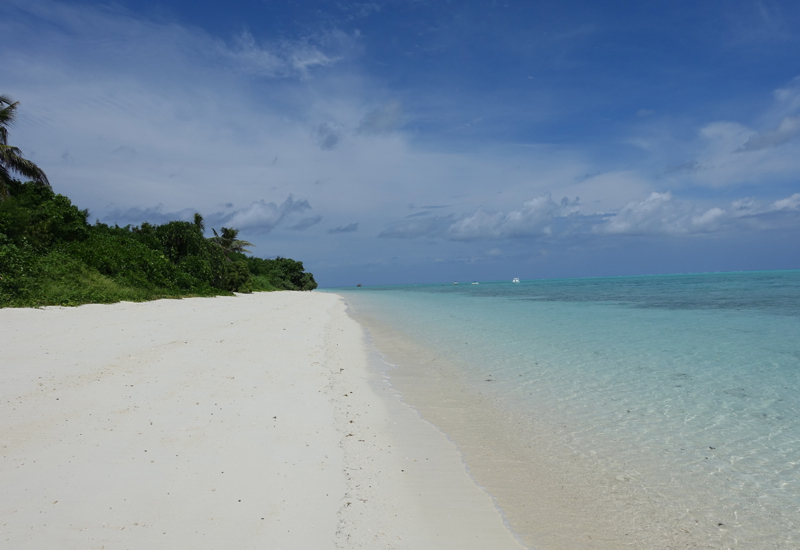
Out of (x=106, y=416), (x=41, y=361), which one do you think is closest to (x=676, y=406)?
(x=106, y=416)

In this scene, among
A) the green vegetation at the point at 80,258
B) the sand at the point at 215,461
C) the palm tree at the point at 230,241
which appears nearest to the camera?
the sand at the point at 215,461

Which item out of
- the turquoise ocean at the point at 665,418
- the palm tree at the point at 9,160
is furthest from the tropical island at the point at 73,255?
the turquoise ocean at the point at 665,418

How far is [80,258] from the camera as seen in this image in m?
20.2

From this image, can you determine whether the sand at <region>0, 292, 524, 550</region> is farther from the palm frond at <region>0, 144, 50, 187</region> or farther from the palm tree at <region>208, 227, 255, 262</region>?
the palm tree at <region>208, 227, 255, 262</region>

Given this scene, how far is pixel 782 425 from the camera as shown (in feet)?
19.6

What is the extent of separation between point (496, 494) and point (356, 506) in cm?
150

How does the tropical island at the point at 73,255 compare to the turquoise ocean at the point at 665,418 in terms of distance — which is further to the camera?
the tropical island at the point at 73,255

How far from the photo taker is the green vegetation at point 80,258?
48.6 ft

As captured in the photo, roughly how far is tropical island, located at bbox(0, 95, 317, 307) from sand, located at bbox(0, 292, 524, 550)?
8.38 m

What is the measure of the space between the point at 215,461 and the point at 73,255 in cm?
2196

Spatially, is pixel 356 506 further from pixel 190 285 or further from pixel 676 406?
pixel 190 285

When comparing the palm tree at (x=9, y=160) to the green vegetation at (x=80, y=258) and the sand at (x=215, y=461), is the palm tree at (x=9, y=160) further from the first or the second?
the sand at (x=215, y=461)

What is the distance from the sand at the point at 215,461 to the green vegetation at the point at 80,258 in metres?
8.09

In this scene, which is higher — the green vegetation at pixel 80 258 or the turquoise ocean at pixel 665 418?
the green vegetation at pixel 80 258
